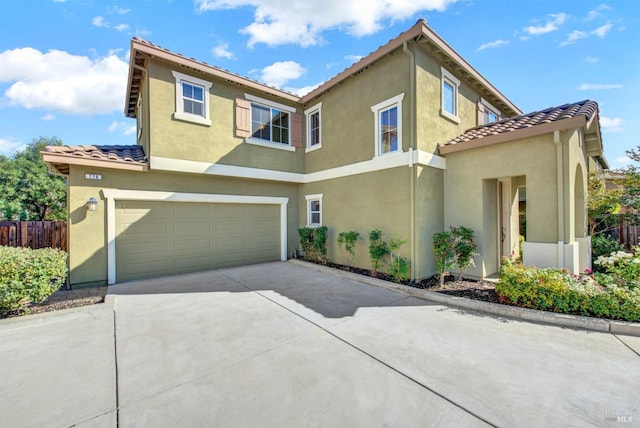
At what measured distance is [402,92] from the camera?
7.16 m

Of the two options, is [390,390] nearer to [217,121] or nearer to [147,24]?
[217,121]

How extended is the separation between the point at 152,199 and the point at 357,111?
678 centimetres

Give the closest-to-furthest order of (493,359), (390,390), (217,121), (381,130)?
1. (390,390)
2. (493,359)
3. (381,130)
4. (217,121)

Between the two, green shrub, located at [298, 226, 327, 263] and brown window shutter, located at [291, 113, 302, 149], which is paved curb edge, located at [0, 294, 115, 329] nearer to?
green shrub, located at [298, 226, 327, 263]

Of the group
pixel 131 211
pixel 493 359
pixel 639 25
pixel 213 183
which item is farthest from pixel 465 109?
pixel 131 211

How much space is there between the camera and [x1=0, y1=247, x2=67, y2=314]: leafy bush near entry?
460 centimetres

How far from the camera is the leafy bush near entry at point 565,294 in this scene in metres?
4.32

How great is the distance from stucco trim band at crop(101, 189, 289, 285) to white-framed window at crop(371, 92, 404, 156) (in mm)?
4407

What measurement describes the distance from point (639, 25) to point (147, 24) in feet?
42.3

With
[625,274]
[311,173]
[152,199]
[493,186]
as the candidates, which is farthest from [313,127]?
[625,274]

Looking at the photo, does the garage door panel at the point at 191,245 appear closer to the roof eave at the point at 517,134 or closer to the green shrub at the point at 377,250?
the green shrub at the point at 377,250

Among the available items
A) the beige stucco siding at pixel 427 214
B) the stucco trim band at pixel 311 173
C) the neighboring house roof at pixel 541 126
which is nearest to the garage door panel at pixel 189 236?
the stucco trim band at pixel 311 173

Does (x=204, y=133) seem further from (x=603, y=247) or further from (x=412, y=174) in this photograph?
(x=603, y=247)

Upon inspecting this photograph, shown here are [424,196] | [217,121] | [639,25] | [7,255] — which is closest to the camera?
[7,255]
